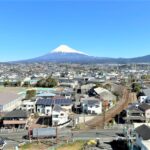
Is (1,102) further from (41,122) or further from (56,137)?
(56,137)

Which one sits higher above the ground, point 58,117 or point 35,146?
point 58,117

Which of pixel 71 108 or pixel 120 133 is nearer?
pixel 120 133

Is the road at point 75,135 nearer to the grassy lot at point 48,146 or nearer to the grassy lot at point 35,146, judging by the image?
the grassy lot at point 35,146

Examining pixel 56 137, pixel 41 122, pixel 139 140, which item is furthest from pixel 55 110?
pixel 139 140

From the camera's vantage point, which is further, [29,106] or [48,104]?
[29,106]

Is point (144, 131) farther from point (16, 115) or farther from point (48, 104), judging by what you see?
point (48, 104)

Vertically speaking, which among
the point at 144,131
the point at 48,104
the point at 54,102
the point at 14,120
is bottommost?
the point at 14,120

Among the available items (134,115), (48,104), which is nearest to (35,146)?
(134,115)
